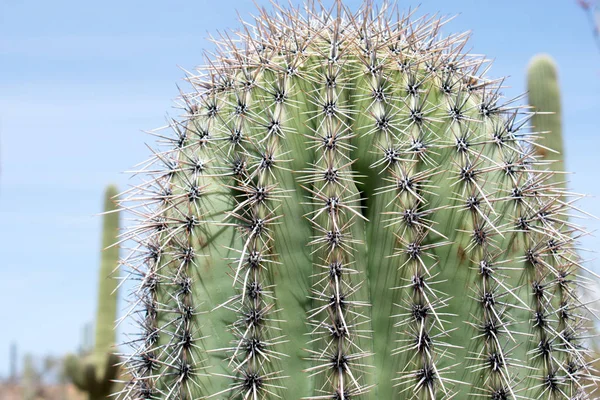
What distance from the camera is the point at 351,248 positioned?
108 inches

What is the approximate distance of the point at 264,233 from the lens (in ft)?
8.99

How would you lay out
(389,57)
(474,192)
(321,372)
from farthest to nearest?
1. (389,57)
2. (474,192)
3. (321,372)

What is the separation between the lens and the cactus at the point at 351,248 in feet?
8.87

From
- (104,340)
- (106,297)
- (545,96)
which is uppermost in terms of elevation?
(545,96)

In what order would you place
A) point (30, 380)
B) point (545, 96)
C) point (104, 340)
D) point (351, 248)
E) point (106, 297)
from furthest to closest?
point (30, 380), point (106, 297), point (104, 340), point (545, 96), point (351, 248)

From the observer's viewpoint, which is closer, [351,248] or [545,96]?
[351,248]

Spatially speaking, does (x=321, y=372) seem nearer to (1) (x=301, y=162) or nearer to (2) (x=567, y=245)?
(1) (x=301, y=162)

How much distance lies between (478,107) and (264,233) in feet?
3.80

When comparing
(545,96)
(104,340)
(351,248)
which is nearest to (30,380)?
(104,340)

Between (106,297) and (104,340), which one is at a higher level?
(106,297)

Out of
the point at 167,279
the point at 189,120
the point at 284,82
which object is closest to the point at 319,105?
the point at 284,82

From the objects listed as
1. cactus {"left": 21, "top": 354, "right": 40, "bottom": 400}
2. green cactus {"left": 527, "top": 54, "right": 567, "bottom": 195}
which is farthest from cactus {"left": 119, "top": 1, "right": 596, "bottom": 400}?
cactus {"left": 21, "top": 354, "right": 40, "bottom": 400}

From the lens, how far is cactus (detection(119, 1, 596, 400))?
8.87 feet

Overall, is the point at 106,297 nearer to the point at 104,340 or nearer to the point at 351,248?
the point at 104,340
